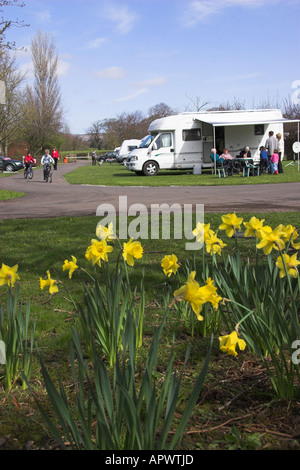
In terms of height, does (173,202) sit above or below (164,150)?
below

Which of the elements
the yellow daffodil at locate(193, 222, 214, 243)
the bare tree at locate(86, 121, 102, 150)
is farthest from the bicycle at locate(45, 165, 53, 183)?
the bare tree at locate(86, 121, 102, 150)

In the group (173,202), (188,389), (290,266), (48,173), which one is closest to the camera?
(290,266)

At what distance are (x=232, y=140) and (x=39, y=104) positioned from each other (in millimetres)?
50123

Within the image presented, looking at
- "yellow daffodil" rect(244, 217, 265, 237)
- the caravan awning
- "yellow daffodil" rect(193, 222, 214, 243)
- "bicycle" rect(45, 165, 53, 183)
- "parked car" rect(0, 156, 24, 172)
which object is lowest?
"yellow daffodil" rect(193, 222, 214, 243)

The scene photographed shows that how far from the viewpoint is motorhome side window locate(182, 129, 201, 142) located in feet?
83.6

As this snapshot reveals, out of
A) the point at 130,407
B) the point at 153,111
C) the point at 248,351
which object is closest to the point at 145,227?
the point at 248,351

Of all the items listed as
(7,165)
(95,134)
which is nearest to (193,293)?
(7,165)

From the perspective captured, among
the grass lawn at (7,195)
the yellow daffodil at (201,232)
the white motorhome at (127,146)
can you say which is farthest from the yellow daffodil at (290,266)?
the white motorhome at (127,146)

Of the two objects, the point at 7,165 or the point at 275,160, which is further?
the point at 7,165

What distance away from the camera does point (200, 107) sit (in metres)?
Result: 54.4

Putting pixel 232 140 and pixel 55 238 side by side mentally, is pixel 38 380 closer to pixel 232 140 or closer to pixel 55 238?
pixel 55 238

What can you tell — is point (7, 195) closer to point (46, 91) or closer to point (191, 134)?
point (191, 134)

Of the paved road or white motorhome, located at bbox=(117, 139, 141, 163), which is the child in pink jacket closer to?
the paved road

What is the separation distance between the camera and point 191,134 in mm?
25547
